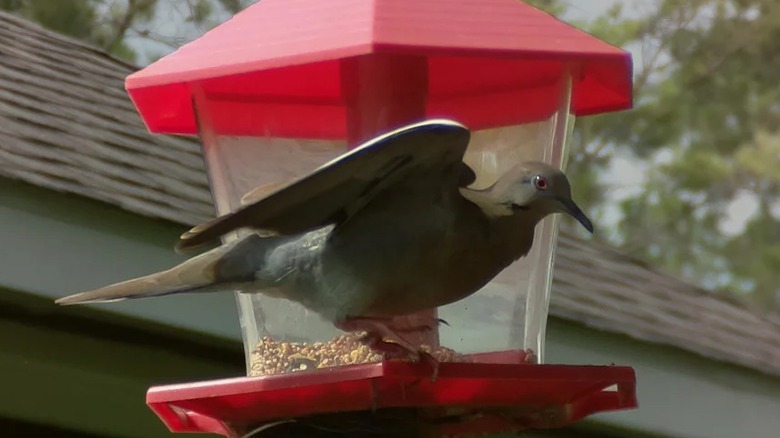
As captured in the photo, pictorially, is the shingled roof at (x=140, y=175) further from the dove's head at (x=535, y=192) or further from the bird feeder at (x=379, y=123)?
the dove's head at (x=535, y=192)

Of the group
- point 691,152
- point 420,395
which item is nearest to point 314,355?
point 420,395

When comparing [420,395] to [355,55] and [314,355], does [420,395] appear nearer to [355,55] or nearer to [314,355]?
[314,355]

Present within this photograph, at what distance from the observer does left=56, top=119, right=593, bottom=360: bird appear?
1.88 metres

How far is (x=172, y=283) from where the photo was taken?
2.14 metres

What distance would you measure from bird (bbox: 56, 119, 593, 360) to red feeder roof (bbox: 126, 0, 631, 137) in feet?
0.53

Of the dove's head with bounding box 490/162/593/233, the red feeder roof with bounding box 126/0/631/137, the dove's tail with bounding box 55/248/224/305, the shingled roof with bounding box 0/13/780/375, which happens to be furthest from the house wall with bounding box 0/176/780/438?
the dove's head with bounding box 490/162/593/233

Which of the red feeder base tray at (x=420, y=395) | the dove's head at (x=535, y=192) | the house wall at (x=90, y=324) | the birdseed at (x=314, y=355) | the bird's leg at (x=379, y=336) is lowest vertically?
the red feeder base tray at (x=420, y=395)

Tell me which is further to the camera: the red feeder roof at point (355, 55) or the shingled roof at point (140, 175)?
the shingled roof at point (140, 175)

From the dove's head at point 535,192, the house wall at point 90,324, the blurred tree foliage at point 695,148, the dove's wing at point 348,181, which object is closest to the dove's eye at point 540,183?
the dove's head at point 535,192

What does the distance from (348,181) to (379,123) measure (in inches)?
13.1

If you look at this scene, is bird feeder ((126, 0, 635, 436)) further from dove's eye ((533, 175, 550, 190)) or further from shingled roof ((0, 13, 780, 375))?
shingled roof ((0, 13, 780, 375))

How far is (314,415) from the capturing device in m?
2.03

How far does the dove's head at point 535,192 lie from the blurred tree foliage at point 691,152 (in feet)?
36.2

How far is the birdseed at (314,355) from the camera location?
2.20 meters
